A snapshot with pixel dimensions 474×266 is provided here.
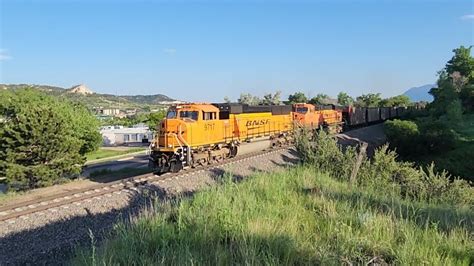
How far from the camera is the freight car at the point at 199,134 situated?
1803 cm

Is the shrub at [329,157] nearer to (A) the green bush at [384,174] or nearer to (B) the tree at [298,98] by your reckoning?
(A) the green bush at [384,174]

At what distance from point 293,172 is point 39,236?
23.1 feet

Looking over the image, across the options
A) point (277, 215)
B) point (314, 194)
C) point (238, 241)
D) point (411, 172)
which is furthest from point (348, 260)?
point (411, 172)

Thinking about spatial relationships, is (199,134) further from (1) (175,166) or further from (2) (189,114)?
(1) (175,166)

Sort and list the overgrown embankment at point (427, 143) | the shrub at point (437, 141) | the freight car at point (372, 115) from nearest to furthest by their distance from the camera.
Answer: the overgrown embankment at point (427, 143), the shrub at point (437, 141), the freight car at point (372, 115)

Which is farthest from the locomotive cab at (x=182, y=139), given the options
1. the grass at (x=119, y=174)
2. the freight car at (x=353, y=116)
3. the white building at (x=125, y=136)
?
the white building at (x=125, y=136)

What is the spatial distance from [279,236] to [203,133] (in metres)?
14.1

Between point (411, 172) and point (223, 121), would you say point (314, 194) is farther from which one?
point (223, 121)

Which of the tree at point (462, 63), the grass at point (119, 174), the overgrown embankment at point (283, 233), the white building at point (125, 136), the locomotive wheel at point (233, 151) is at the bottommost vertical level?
the white building at point (125, 136)

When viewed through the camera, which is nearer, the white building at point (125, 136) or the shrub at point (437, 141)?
the shrub at point (437, 141)

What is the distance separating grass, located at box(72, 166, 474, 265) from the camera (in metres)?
4.97

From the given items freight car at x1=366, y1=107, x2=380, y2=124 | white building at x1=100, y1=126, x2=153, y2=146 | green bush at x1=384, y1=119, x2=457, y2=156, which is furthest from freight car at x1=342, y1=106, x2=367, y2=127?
white building at x1=100, y1=126, x2=153, y2=146

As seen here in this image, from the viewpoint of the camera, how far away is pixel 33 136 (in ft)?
77.7

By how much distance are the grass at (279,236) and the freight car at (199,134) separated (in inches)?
390
